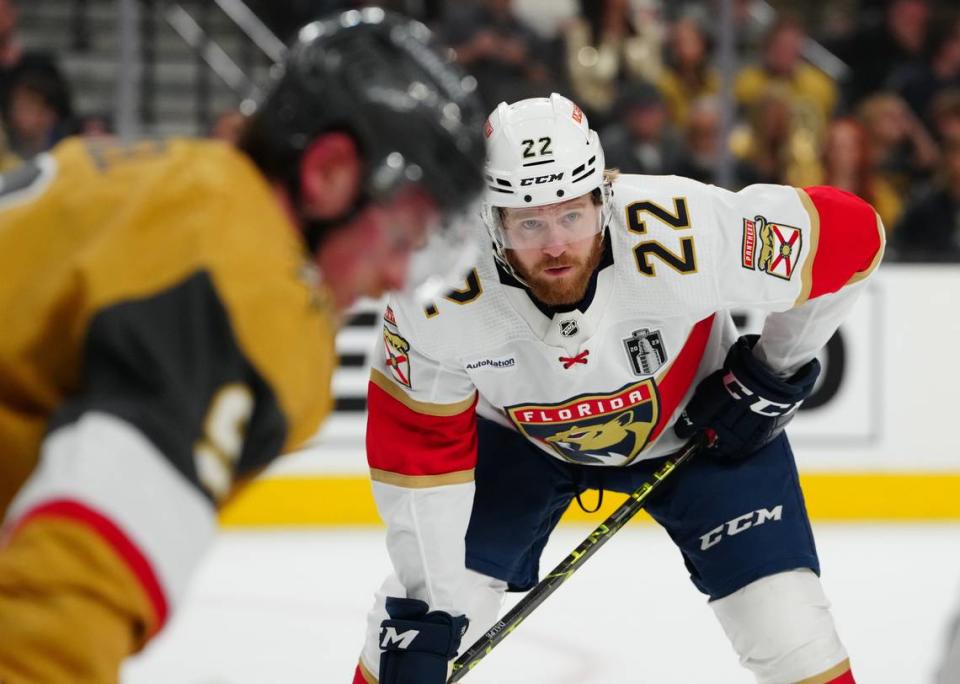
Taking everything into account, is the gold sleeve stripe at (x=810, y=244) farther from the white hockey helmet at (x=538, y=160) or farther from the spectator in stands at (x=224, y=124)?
the spectator in stands at (x=224, y=124)

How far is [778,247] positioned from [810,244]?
0.08 m

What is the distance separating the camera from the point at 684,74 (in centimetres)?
504

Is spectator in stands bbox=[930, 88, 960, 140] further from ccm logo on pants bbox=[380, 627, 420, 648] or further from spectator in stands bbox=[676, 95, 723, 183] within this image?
ccm logo on pants bbox=[380, 627, 420, 648]

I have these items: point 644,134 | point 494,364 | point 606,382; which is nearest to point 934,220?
point 644,134

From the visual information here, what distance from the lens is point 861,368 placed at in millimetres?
4238

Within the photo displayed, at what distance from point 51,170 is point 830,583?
2.89 metres

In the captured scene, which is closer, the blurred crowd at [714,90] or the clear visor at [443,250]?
the clear visor at [443,250]

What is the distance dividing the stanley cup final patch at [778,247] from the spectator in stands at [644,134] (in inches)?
98.6

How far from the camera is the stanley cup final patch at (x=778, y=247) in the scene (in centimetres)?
204

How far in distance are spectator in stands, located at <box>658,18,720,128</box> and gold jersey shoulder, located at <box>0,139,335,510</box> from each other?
4111 mm

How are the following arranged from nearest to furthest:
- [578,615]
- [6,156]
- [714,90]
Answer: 1. [578,615]
2. [6,156]
3. [714,90]

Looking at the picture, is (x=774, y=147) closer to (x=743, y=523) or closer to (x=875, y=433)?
(x=875, y=433)

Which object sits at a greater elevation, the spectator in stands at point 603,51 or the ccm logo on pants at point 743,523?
the ccm logo on pants at point 743,523

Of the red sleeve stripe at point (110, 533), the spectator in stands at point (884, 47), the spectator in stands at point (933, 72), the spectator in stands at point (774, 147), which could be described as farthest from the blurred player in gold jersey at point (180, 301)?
the spectator in stands at point (884, 47)
